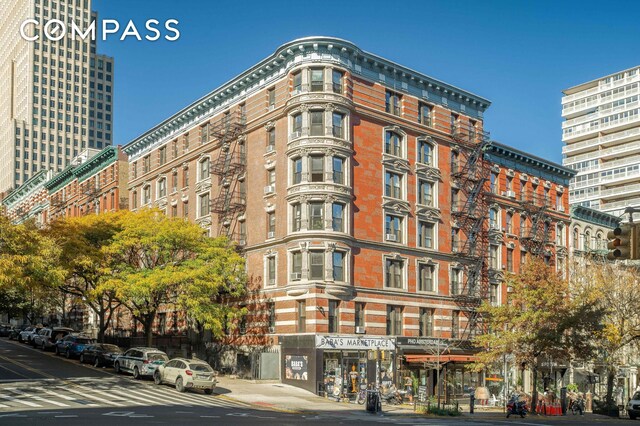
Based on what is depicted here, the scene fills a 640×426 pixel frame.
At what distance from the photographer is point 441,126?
63.2 m

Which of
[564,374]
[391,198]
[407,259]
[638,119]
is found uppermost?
[638,119]

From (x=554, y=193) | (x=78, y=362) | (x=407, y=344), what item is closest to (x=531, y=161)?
(x=554, y=193)

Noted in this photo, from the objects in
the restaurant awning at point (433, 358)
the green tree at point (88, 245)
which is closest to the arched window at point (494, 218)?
the restaurant awning at point (433, 358)

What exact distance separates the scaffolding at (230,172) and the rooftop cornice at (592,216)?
35599 millimetres

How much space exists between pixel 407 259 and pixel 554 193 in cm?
2457

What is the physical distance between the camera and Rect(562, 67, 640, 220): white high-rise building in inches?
4926

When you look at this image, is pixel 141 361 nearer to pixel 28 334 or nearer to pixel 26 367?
pixel 26 367

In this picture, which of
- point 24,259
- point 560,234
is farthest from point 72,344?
point 560,234

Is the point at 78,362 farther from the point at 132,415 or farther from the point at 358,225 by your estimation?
the point at 132,415

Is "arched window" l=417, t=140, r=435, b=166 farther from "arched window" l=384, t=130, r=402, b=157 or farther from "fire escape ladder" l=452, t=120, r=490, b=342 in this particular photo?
"fire escape ladder" l=452, t=120, r=490, b=342

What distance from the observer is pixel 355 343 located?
54.0m

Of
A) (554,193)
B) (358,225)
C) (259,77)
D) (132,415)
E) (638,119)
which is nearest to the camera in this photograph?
(132,415)

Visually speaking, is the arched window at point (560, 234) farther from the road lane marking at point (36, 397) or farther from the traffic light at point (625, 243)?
the traffic light at point (625, 243)

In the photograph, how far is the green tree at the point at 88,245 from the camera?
2191 inches
